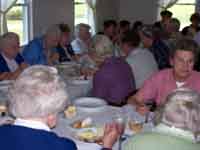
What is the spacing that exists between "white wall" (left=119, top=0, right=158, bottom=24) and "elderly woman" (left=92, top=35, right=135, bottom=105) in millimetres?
6150

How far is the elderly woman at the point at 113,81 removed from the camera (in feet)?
12.8

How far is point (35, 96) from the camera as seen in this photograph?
5.94 feet

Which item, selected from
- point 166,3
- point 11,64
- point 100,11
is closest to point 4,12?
point 11,64

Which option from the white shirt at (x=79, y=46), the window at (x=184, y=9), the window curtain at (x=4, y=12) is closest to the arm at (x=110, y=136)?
the window curtain at (x=4, y=12)

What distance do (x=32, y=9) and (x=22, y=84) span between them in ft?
17.6

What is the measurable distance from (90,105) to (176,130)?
1458 millimetres

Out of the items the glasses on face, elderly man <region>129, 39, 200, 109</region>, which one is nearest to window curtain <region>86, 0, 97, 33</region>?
elderly man <region>129, 39, 200, 109</region>

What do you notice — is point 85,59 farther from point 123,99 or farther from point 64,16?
point 64,16

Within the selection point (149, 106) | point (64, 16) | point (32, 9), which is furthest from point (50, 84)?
point (64, 16)

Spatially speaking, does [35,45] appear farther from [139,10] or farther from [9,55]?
[139,10]

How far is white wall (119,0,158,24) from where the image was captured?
10008 millimetres

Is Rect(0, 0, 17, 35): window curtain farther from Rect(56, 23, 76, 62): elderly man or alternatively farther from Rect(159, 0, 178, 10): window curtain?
Rect(159, 0, 178, 10): window curtain

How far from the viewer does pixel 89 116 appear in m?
3.05

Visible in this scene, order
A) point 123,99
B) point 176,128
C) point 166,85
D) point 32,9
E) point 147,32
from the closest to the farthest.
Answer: point 176,128, point 166,85, point 123,99, point 147,32, point 32,9
